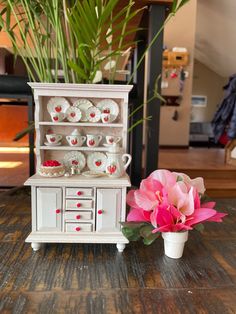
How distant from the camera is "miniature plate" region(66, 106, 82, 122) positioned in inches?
48.1

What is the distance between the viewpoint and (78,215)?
1.15 m

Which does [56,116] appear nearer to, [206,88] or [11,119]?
[11,119]

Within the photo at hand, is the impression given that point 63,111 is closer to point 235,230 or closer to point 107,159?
point 107,159

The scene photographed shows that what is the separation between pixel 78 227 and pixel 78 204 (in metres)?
0.10

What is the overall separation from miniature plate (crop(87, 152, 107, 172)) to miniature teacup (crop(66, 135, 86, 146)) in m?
0.08

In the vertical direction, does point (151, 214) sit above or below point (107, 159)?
below

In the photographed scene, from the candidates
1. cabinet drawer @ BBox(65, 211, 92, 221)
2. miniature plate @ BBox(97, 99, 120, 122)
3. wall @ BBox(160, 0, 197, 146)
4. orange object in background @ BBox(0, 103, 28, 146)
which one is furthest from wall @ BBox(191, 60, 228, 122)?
cabinet drawer @ BBox(65, 211, 92, 221)

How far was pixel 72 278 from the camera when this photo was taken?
907mm

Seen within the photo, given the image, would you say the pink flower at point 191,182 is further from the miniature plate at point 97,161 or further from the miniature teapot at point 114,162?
the miniature plate at point 97,161

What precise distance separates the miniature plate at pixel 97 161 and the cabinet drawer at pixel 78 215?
21 cm

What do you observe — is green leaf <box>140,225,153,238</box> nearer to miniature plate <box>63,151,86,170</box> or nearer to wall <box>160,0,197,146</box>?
miniature plate <box>63,151,86,170</box>

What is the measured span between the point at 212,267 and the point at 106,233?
1.39 feet

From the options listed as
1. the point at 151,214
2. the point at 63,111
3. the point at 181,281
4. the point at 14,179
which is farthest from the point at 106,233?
the point at 14,179

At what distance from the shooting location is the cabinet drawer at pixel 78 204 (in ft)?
3.74
